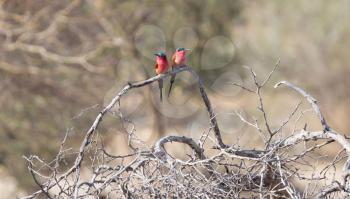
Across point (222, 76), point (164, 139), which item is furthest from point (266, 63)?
point (164, 139)

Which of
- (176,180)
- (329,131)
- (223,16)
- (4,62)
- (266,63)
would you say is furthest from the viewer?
(266,63)

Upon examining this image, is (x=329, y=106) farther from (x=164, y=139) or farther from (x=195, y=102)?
(x=164, y=139)

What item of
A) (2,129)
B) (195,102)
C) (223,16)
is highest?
(223,16)

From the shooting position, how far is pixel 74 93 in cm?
1238

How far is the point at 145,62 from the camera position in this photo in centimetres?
1377

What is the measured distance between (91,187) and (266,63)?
1347cm

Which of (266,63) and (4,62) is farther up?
(266,63)

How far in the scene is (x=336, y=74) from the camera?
15922 mm

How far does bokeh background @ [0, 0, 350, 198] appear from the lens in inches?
467

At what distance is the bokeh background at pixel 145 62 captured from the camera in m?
11.9

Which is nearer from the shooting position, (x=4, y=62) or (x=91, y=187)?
(x=91, y=187)

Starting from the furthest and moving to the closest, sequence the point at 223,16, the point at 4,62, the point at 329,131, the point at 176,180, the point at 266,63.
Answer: the point at 266,63
the point at 223,16
the point at 4,62
the point at 329,131
the point at 176,180

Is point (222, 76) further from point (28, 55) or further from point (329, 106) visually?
point (28, 55)

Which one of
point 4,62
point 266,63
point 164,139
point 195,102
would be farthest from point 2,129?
point 164,139
